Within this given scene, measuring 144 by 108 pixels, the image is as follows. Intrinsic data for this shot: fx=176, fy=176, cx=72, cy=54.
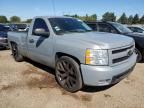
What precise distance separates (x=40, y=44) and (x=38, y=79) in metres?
1.02

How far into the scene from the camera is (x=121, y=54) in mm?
3900

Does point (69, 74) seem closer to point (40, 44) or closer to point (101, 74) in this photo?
point (101, 74)

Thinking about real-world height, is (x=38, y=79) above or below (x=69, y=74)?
below

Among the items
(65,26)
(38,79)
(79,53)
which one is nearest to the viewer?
(79,53)

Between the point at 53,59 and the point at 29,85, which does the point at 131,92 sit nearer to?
the point at 53,59

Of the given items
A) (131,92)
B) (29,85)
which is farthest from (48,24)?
(131,92)

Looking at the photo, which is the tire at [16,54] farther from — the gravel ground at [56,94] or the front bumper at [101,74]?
the front bumper at [101,74]

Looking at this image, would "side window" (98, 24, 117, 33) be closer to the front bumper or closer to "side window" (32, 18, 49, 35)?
"side window" (32, 18, 49, 35)

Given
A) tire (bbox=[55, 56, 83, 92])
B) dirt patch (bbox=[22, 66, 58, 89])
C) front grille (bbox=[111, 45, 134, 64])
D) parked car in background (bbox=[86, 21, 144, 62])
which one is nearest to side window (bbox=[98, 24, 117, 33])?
parked car in background (bbox=[86, 21, 144, 62])

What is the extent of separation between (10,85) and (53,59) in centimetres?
135

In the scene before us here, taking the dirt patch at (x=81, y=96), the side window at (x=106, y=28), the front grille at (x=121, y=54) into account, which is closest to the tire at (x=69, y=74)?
the dirt patch at (x=81, y=96)

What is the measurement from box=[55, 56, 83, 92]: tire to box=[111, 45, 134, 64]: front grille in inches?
31.9

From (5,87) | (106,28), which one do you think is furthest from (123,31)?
(5,87)

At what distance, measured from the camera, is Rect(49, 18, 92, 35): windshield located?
15.4ft
